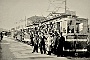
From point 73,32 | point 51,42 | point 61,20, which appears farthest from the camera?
point 51,42

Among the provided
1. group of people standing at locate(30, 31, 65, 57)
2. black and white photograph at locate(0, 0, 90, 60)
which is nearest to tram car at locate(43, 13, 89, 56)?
black and white photograph at locate(0, 0, 90, 60)

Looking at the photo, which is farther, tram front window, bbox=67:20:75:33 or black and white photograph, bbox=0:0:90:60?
tram front window, bbox=67:20:75:33

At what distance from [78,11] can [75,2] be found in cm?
27

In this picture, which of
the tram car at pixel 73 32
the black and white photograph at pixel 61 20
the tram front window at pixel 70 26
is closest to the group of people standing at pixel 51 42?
the black and white photograph at pixel 61 20

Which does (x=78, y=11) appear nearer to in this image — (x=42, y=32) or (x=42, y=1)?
(x=42, y=1)

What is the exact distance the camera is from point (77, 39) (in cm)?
751

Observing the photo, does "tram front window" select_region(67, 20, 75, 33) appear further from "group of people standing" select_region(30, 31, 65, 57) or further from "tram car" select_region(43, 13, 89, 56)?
"group of people standing" select_region(30, 31, 65, 57)

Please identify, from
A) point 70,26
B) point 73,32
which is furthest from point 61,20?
point 73,32

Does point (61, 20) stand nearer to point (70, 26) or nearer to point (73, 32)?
point (70, 26)

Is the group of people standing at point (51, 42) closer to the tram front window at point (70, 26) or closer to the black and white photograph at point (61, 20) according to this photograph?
the black and white photograph at point (61, 20)

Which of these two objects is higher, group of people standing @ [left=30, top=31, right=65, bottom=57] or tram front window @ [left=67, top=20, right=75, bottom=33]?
tram front window @ [left=67, top=20, right=75, bottom=33]

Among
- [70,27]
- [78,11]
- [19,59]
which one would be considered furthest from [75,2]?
[19,59]

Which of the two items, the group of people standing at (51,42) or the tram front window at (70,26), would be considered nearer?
the group of people standing at (51,42)

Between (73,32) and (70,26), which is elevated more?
(70,26)
